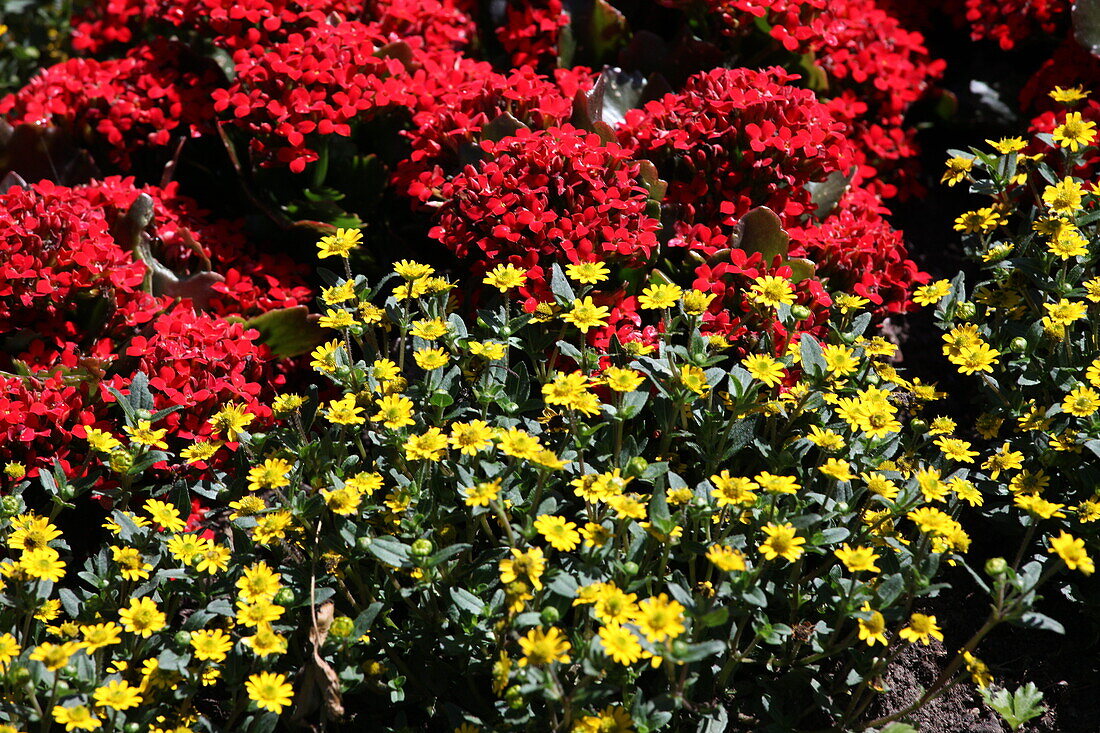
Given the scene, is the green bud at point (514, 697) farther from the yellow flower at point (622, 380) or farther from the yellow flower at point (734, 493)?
the yellow flower at point (622, 380)

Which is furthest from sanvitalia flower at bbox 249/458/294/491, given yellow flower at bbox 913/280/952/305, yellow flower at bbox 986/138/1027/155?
yellow flower at bbox 986/138/1027/155

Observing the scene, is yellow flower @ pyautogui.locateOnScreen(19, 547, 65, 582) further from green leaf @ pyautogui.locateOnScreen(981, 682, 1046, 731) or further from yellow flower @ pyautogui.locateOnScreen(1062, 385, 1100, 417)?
yellow flower @ pyautogui.locateOnScreen(1062, 385, 1100, 417)

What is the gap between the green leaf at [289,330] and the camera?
2.92m

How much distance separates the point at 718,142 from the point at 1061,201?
0.94 meters

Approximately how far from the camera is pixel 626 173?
282cm

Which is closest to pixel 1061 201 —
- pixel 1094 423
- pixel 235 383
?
pixel 1094 423

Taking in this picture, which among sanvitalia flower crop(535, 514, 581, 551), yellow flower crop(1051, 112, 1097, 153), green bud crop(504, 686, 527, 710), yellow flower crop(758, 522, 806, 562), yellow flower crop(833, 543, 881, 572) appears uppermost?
yellow flower crop(1051, 112, 1097, 153)

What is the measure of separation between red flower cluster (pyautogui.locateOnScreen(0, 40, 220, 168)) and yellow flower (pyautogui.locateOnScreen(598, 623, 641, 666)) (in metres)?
2.42

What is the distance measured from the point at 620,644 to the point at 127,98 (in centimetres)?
268

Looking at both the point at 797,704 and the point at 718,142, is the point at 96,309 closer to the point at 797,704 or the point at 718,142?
the point at 718,142

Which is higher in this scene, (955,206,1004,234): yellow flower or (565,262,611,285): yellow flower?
(565,262,611,285): yellow flower

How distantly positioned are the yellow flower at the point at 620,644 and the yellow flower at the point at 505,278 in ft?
3.06

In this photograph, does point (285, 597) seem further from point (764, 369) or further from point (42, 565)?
point (764, 369)

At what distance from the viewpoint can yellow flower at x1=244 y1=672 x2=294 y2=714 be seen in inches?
78.5
